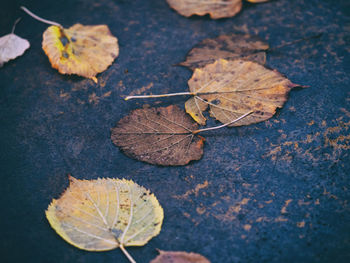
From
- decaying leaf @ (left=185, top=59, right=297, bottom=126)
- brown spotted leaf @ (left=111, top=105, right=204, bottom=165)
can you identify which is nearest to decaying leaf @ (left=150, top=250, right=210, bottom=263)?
brown spotted leaf @ (left=111, top=105, right=204, bottom=165)

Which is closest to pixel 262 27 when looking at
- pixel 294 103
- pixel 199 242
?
pixel 294 103

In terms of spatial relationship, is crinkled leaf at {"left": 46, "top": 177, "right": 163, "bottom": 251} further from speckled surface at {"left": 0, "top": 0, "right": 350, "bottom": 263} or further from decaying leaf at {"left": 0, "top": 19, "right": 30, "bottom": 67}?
decaying leaf at {"left": 0, "top": 19, "right": 30, "bottom": 67}

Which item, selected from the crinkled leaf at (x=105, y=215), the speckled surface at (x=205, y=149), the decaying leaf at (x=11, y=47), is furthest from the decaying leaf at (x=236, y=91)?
the decaying leaf at (x=11, y=47)

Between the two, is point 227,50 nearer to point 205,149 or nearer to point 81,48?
point 205,149

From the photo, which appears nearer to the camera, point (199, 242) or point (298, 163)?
point (199, 242)

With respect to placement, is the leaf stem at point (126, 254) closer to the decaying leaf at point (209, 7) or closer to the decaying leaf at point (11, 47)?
the decaying leaf at point (11, 47)

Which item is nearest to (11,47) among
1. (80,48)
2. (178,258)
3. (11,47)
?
(11,47)

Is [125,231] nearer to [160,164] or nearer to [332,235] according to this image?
[160,164]
